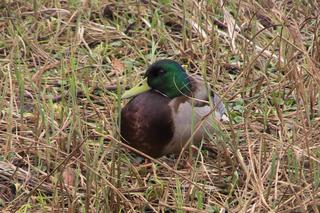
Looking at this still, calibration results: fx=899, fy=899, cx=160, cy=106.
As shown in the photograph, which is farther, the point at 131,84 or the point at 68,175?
the point at 131,84

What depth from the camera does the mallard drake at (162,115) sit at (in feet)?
12.4

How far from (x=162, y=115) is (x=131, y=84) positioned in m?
0.77

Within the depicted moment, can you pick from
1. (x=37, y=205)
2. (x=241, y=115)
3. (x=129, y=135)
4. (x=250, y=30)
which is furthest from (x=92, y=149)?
(x=250, y=30)

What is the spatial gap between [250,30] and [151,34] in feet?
1.92

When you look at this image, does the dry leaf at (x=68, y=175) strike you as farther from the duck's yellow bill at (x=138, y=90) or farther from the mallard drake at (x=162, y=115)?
the duck's yellow bill at (x=138, y=90)

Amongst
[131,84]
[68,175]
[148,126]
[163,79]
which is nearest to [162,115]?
[148,126]

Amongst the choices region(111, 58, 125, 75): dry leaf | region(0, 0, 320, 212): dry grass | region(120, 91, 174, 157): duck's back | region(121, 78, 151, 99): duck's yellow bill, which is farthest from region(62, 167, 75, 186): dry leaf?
region(111, 58, 125, 75): dry leaf

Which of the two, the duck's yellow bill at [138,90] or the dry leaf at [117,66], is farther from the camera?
the dry leaf at [117,66]

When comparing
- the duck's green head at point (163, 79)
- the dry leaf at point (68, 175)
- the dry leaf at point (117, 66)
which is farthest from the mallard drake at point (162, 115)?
the dry leaf at point (117, 66)

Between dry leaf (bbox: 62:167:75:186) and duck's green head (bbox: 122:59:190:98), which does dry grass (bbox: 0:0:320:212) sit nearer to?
dry leaf (bbox: 62:167:75:186)

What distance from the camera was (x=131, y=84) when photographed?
4.54 metres

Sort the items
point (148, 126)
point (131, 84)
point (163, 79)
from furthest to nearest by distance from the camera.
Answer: point (131, 84), point (163, 79), point (148, 126)

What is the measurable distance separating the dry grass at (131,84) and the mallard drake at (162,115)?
77mm

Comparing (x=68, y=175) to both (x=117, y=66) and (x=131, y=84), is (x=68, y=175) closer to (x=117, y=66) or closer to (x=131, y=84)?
(x=131, y=84)
